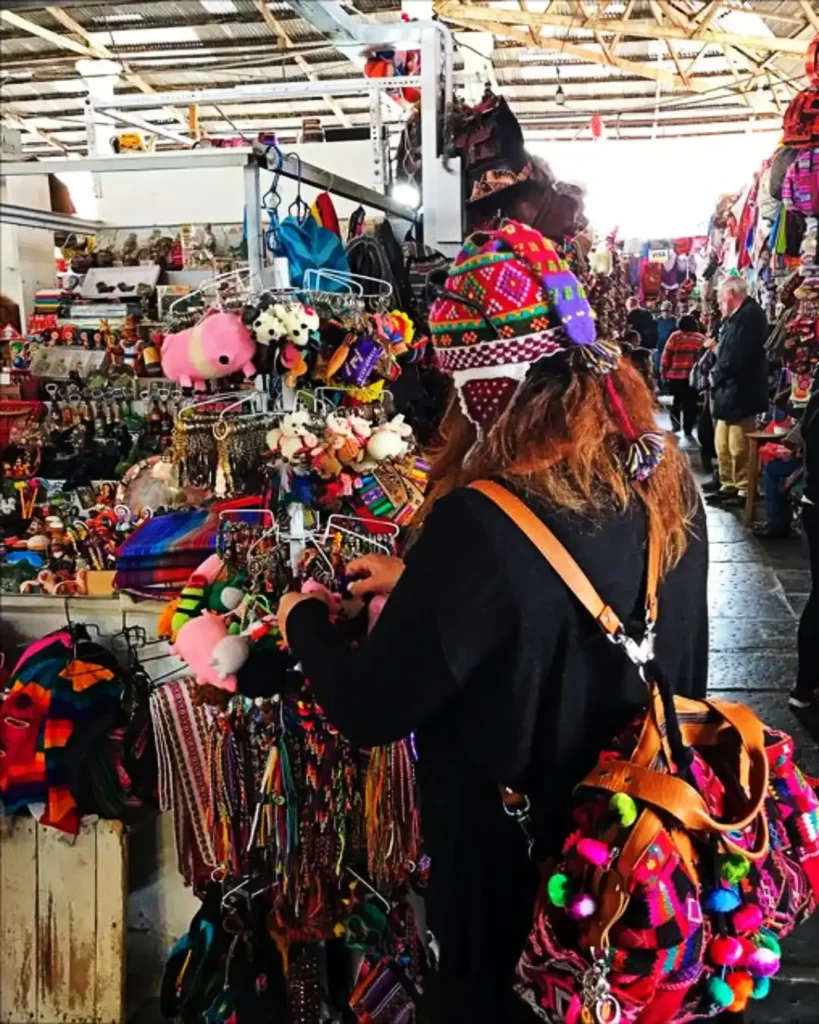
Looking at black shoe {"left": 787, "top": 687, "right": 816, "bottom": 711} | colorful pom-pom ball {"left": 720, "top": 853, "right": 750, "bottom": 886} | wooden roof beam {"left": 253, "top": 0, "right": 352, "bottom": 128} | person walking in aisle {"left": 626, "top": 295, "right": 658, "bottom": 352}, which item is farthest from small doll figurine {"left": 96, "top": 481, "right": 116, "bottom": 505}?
person walking in aisle {"left": 626, "top": 295, "right": 658, "bottom": 352}

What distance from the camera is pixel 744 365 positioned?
646cm

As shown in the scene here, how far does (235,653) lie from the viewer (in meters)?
1.78

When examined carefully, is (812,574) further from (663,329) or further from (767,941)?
(663,329)

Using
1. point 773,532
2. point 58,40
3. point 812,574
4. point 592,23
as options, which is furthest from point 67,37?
point 812,574

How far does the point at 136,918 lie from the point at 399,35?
2606 millimetres

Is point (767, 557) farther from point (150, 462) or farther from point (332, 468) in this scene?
point (332, 468)

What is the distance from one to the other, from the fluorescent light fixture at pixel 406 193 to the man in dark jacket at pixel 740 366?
3467 mm

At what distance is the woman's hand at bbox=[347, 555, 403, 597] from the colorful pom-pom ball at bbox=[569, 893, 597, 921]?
64 cm

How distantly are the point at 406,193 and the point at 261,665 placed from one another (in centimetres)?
258

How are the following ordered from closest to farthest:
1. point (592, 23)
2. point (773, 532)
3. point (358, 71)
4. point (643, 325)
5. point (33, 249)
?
point (33, 249) → point (773, 532) → point (592, 23) → point (643, 325) → point (358, 71)

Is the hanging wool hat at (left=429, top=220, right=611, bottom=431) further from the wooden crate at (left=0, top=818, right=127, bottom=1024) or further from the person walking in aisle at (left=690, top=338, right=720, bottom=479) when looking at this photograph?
the person walking in aisle at (left=690, top=338, right=720, bottom=479)

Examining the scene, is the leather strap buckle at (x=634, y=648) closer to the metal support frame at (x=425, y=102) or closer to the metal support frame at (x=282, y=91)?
the metal support frame at (x=425, y=102)

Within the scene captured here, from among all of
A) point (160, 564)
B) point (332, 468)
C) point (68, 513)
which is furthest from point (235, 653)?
point (68, 513)

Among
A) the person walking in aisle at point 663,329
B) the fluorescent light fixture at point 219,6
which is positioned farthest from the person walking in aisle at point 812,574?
the person walking in aisle at point 663,329
